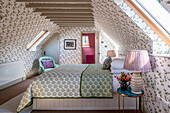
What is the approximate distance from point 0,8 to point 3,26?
595 millimetres

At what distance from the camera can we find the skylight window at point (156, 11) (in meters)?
1.65

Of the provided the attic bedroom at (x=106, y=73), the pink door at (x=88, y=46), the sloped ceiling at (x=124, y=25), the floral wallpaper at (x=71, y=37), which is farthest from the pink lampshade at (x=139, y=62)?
the pink door at (x=88, y=46)

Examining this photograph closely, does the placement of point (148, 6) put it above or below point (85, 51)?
above

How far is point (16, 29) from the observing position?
3668 millimetres

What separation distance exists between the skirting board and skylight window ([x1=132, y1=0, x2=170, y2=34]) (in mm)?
1498

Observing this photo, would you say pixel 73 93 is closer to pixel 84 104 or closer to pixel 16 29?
pixel 84 104

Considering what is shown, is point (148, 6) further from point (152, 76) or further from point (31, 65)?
point (31, 65)

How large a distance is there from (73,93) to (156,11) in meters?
1.95

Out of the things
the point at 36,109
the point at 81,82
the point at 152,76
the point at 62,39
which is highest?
the point at 62,39

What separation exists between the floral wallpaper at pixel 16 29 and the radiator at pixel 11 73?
19cm

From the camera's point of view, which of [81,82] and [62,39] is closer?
[81,82]

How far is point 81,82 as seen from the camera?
7.86 ft

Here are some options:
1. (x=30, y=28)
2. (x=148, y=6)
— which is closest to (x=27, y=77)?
(x=30, y=28)

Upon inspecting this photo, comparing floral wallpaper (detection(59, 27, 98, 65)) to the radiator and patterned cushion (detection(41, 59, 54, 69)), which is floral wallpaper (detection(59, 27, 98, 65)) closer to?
Answer: patterned cushion (detection(41, 59, 54, 69))
